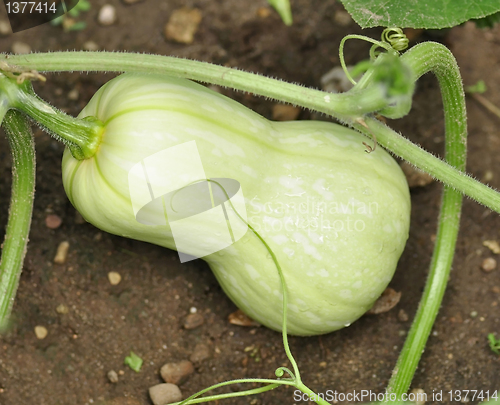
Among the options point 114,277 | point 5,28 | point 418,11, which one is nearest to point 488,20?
point 418,11

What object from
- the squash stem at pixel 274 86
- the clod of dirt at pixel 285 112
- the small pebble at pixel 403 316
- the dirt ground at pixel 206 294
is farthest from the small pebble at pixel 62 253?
the small pebble at pixel 403 316

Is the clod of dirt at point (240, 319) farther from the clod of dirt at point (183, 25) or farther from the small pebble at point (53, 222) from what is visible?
the clod of dirt at point (183, 25)

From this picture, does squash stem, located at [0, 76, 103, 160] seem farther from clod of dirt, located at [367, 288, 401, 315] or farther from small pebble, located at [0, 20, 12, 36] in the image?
clod of dirt, located at [367, 288, 401, 315]

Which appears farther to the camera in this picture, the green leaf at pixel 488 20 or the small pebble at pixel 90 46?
the small pebble at pixel 90 46

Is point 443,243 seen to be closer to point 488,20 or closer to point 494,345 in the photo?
point 494,345

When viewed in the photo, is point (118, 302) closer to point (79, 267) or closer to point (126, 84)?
point (79, 267)

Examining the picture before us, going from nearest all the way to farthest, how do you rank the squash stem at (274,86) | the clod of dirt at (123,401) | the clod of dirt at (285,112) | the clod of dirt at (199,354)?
the squash stem at (274,86) < the clod of dirt at (123,401) < the clod of dirt at (199,354) < the clod of dirt at (285,112)

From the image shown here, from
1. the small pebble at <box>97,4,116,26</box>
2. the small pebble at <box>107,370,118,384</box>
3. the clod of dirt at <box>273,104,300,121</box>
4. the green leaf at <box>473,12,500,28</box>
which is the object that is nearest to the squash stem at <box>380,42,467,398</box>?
the green leaf at <box>473,12,500,28</box>
